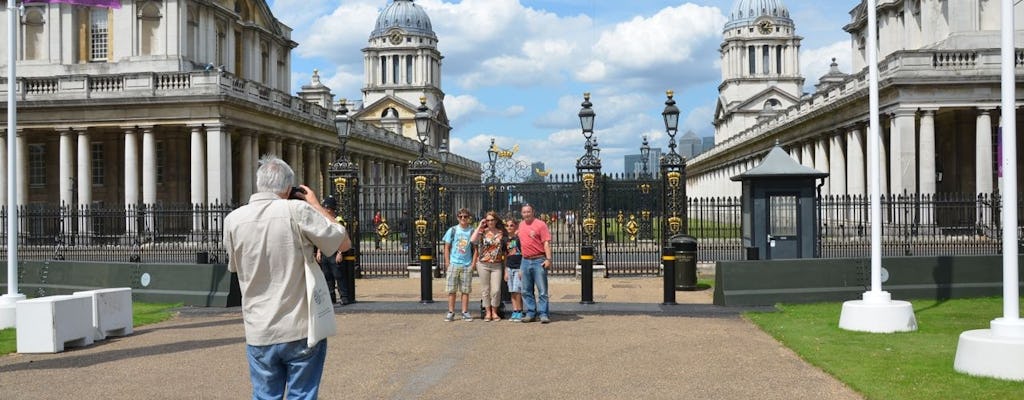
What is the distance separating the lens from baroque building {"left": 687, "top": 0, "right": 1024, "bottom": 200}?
37.4 metres

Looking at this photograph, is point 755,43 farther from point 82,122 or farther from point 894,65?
point 82,122

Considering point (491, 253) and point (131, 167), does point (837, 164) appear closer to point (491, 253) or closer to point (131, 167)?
point (131, 167)

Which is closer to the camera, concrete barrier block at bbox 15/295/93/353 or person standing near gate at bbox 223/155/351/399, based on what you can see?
person standing near gate at bbox 223/155/351/399

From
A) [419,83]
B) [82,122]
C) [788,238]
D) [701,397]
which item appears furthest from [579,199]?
[419,83]

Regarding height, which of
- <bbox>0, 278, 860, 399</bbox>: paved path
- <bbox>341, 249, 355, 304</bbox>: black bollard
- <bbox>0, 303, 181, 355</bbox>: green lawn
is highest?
<bbox>341, 249, 355, 304</bbox>: black bollard

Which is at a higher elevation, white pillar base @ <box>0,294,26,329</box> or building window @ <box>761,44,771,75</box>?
building window @ <box>761,44,771,75</box>

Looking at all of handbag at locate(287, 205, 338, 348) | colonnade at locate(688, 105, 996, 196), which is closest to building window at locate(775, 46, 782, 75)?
colonnade at locate(688, 105, 996, 196)

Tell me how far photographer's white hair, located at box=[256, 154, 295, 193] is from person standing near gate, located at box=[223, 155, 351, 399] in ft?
0.22

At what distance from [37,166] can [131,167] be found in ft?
24.2

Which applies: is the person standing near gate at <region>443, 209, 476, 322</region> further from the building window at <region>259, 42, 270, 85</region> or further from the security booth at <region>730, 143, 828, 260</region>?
the building window at <region>259, 42, 270, 85</region>

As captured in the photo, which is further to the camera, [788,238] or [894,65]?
[894,65]

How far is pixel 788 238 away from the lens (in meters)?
21.0

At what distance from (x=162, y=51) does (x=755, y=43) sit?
85796 millimetres

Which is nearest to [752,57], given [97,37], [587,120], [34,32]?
[97,37]
